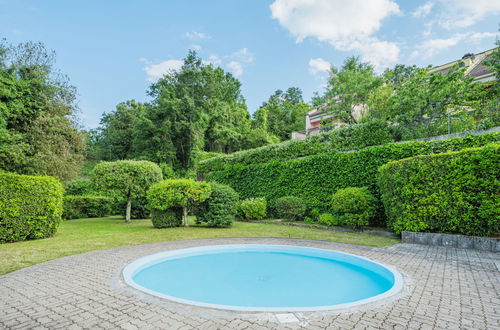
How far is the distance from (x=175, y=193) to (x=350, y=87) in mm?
14357

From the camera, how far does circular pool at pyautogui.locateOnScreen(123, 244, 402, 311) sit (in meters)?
4.46

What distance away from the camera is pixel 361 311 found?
3.10 metres

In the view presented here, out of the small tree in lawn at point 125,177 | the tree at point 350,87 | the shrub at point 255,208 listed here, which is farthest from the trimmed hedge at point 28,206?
the tree at point 350,87

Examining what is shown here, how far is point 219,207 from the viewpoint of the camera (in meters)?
11.8

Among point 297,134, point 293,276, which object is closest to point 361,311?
point 293,276

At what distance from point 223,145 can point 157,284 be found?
27.6 m

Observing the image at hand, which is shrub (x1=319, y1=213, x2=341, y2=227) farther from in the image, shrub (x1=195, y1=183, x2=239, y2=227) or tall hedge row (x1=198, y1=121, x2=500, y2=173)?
shrub (x1=195, y1=183, x2=239, y2=227)

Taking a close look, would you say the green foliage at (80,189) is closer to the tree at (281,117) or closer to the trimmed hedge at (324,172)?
the trimmed hedge at (324,172)

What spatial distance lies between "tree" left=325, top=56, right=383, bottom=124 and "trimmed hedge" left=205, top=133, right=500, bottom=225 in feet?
25.3

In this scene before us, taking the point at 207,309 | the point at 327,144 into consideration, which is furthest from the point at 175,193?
the point at 207,309

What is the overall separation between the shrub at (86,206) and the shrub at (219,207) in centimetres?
1117

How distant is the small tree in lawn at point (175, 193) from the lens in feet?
35.9

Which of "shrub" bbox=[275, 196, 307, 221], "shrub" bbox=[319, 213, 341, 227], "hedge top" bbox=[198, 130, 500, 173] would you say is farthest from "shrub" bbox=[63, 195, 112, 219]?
"shrub" bbox=[319, 213, 341, 227]

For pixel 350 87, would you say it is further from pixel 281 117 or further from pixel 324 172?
pixel 281 117
